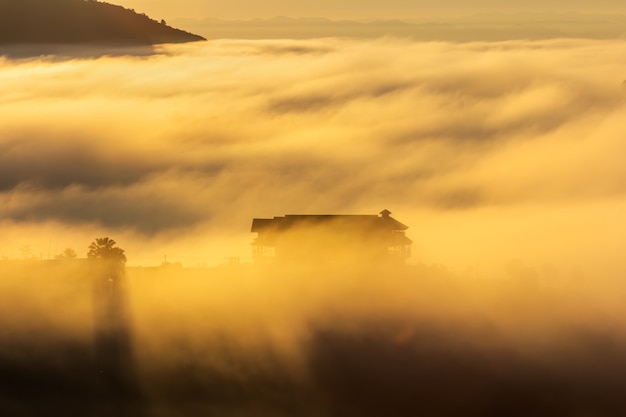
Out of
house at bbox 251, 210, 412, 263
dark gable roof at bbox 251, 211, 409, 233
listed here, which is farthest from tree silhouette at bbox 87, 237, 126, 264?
dark gable roof at bbox 251, 211, 409, 233

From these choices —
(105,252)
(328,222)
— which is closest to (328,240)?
(328,222)

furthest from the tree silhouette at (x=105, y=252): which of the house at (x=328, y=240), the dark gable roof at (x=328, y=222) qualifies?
the dark gable roof at (x=328, y=222)

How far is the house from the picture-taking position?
502ft

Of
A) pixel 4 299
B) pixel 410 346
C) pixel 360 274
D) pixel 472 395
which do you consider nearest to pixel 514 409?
pixel 472 395

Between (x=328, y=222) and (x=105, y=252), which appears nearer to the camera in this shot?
(x=328, y=222)

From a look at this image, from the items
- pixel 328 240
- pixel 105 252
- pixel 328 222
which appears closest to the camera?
pixel 328 240

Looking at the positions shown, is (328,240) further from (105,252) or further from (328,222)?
(105,252)

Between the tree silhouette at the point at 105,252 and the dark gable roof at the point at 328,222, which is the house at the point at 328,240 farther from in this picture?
the tree silhouette at the point at 105,252

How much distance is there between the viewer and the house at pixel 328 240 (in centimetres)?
15300

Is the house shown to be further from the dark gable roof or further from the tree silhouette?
the tree silhouette

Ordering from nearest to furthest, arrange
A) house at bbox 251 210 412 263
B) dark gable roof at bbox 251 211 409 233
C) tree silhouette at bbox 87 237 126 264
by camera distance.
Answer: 1. house at bbox 251 210 412 263
2. dark gable roof at bbox 251 211 409 233
3. tree silhouette at bbox 87 237 126 264

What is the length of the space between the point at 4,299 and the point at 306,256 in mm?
35608

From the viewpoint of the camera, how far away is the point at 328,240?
513ft

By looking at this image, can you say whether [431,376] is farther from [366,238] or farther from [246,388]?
[366,238]
